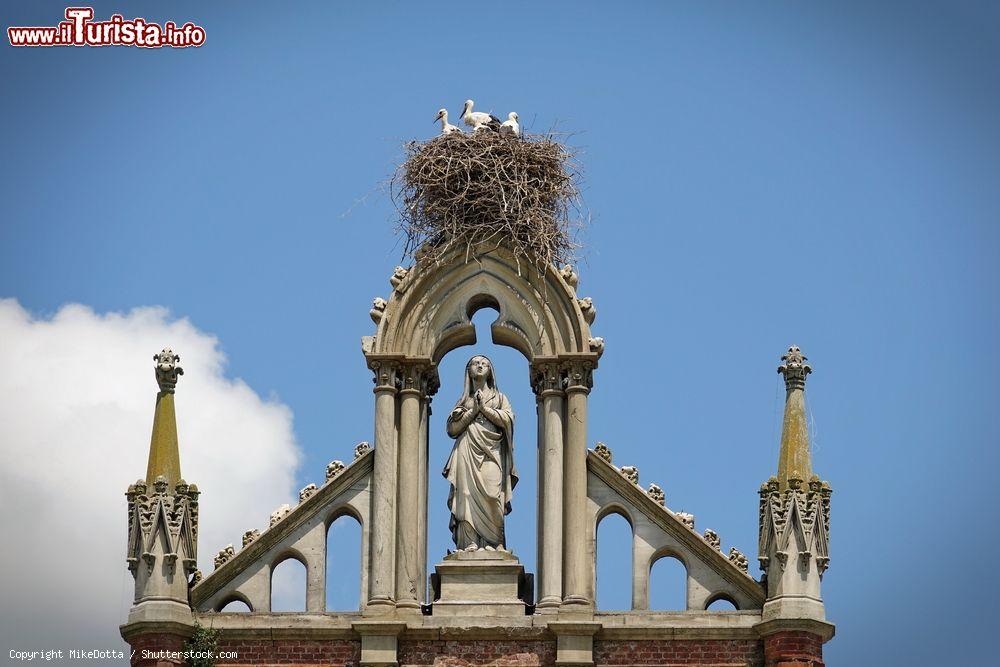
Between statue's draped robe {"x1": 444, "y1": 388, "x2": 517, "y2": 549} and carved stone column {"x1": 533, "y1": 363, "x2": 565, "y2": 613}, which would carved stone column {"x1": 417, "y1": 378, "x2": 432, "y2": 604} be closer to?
statue's draped robe {"x1": 444, "y1": 388, "x2": 517, "y2": 549}

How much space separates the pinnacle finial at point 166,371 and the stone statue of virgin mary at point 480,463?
3.60 m

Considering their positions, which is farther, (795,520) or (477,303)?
(477,303)

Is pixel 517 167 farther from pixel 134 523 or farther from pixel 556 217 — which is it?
pixel 134 523

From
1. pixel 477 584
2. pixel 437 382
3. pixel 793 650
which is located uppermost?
pixel 437 382

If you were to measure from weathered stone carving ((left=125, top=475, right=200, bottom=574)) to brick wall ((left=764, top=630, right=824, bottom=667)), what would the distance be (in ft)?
24.1

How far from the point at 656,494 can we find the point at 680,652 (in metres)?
2.13

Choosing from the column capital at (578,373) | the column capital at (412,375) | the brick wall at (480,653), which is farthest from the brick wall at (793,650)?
the column capital at (412,375)

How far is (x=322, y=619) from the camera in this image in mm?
34188

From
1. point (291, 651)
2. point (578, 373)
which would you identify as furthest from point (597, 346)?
point (291, 651)

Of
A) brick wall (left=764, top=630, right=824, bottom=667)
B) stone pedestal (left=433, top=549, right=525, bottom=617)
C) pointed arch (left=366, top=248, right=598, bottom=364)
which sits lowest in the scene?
brick wall (left=764, top=630, right=824, bottom=667)

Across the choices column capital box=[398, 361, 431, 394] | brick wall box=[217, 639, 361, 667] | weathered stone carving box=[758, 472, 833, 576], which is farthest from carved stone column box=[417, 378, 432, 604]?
weathered stone carving box=[758, 472, 833, 576]

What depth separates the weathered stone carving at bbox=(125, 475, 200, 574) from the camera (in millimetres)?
34250

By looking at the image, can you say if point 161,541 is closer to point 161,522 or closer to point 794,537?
point 161,522

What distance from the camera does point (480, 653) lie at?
3391 cm
